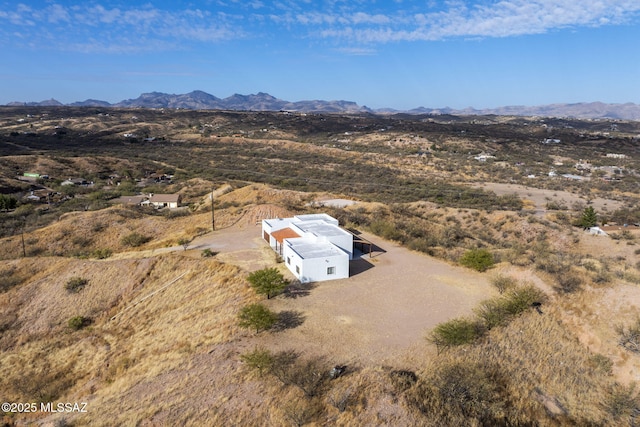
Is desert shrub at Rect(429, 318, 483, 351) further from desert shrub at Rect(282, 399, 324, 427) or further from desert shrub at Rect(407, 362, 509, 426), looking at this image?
desert shrub at Rect(282, 399, 324, 427)

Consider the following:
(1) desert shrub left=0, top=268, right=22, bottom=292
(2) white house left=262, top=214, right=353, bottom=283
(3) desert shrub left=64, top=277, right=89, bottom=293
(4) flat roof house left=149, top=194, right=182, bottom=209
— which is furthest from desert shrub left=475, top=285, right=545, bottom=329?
(4) flat roof house left=149, top=194, right=182, bottom=209

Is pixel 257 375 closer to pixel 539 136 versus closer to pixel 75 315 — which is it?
pixel 75 315

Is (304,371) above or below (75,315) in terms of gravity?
above

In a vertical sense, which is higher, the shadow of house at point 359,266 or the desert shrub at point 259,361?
the desert shrub at point 259,361

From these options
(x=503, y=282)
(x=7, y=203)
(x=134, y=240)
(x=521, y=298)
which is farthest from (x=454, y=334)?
(x=7, y=203)

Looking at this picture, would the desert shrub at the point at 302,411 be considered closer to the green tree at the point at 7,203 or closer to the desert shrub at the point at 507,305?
the desert shrub at the point at 507,305

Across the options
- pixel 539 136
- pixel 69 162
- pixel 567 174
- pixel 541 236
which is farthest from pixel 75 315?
pixel 539 136

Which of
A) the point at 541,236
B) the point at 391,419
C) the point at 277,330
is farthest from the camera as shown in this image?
the point at 541,236

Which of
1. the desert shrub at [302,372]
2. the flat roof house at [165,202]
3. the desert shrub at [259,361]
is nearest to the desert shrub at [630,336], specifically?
the desert shrub at [302,372]
